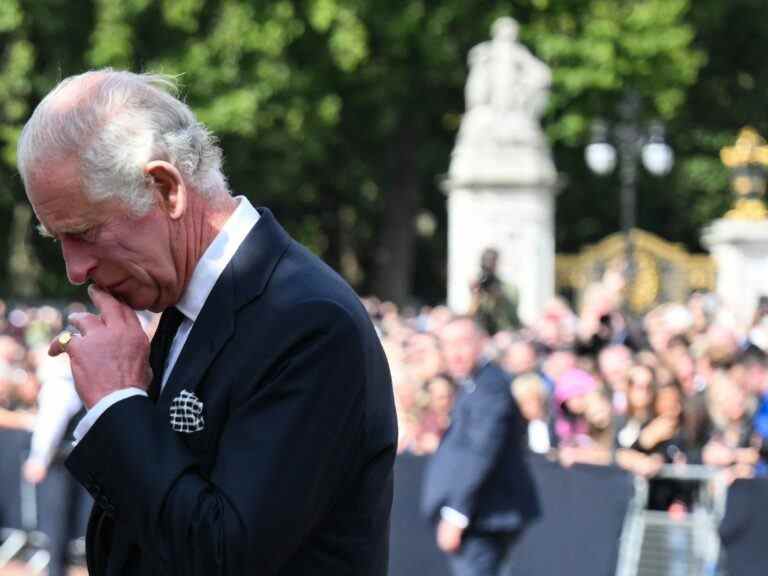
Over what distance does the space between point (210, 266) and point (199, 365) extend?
148 mm

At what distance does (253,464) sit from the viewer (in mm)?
2477

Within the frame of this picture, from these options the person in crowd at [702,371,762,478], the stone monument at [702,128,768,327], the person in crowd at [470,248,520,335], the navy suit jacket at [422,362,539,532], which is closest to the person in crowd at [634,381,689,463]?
the person in crowd at [702,371,762,478]

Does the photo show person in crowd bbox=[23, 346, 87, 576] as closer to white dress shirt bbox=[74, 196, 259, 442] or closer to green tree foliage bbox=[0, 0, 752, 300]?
white dress shirt bbox=[74, 196, 259, 442]

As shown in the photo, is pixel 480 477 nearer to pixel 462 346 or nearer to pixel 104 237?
pixel 462 346

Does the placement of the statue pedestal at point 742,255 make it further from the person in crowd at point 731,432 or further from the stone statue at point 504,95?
the person in crowd at point 731,432

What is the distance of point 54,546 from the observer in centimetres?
1142

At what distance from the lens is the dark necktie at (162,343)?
2.73 meters

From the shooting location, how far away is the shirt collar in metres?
2.65

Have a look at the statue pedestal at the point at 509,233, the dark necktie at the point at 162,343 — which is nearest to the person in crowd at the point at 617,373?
the dark necktie at the point at 162,343

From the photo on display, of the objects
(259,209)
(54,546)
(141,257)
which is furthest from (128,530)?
(54,546)

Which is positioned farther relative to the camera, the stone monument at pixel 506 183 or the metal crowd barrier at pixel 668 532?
the stone monument at pixel 506 183

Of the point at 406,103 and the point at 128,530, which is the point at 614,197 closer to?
the point at 406,103

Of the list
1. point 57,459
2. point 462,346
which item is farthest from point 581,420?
point 57,459

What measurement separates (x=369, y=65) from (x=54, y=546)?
2510 centimetres
